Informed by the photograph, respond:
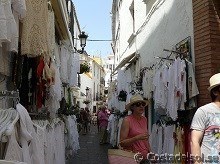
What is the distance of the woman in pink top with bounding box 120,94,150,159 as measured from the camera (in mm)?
5094

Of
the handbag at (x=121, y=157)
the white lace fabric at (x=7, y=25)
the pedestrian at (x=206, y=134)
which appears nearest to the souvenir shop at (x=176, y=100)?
the handbag at (x=121, y=157)

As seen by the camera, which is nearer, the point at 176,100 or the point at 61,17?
the point at 176,100

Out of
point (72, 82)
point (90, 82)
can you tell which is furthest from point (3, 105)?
point (90, 82)

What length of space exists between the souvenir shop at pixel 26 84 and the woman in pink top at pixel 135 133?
1115 mm

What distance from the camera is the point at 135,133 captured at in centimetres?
518

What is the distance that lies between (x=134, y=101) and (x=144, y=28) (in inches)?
277

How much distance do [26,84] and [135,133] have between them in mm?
1763

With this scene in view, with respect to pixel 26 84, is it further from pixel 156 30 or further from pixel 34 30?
pixel 156 30

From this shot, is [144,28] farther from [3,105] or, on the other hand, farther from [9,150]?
[9,150]

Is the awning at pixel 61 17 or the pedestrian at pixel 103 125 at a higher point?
the awning at pixel 61 17

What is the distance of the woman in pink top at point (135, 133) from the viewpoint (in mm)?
5094

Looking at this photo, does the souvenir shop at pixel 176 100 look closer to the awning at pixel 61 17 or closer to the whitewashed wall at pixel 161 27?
the whitewashed wall at pixel 161 27

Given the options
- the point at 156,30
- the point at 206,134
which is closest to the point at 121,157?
the point at 206,134

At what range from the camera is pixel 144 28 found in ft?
39.3
